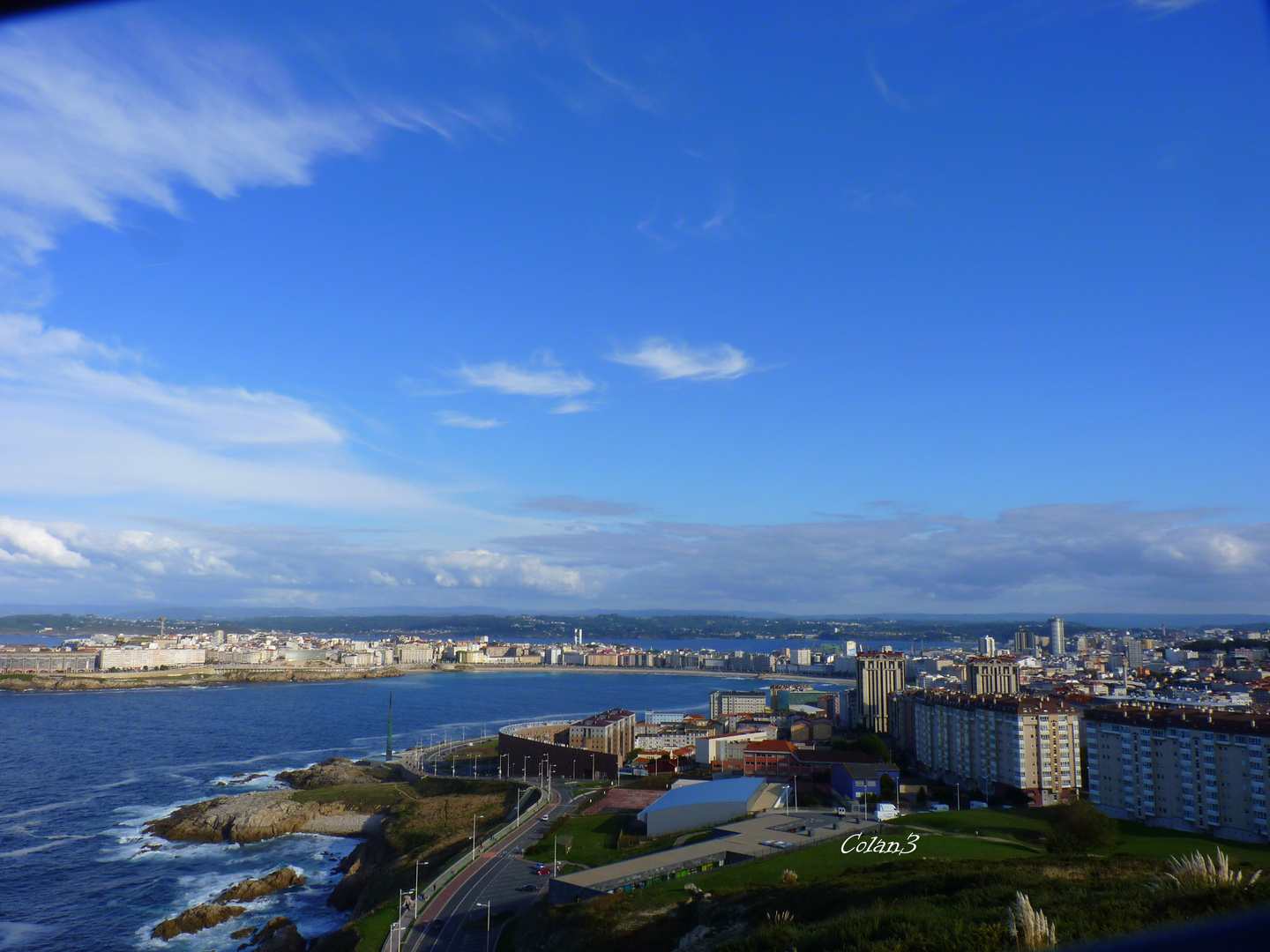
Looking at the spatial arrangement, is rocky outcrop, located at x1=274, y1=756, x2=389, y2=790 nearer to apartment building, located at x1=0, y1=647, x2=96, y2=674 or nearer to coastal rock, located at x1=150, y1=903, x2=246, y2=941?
coastal rock, located at x1=150, y1=903, x2=246, y2=941

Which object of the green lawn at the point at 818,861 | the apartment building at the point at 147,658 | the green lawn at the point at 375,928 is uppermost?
the green lawn at the point at 818,861

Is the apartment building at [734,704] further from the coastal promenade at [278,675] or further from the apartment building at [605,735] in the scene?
the coastal promenade at [278,675]

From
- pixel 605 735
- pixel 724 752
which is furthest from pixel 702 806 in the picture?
pixel 605 735

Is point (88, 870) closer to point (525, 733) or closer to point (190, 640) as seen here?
point (525, 733)

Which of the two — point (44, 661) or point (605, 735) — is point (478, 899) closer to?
point (605, 735)

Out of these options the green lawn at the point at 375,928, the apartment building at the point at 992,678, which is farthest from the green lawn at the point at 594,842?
the apartment building at the point at 992,678

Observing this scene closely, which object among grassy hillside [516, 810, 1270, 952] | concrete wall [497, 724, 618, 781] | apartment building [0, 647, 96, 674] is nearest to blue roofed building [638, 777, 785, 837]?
grassy hillside [516, 810, 1270, 952]

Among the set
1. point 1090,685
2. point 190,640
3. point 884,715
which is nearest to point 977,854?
point 884,715
